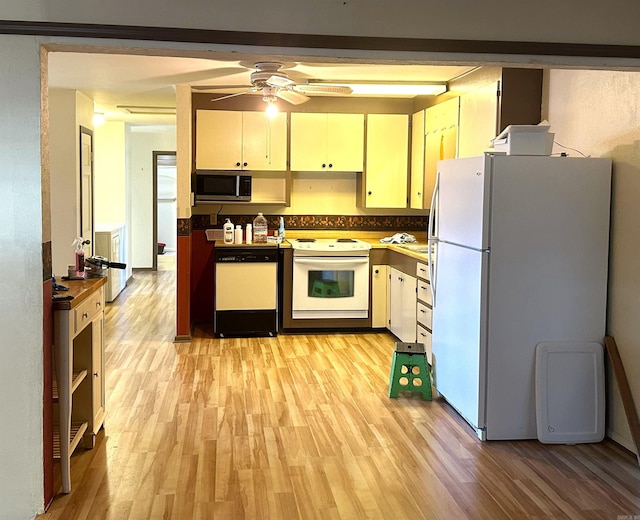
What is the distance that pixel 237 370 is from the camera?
211 inches

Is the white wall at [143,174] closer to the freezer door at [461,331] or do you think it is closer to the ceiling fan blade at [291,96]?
the ceiling fan blade at [291,96]

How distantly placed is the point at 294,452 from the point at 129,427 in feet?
3.42

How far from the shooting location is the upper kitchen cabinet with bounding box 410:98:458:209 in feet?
18.9

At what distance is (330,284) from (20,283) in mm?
3994

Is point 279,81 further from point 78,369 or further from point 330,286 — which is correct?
point 78,369

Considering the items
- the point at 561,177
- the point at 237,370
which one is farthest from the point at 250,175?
the point at 561,177

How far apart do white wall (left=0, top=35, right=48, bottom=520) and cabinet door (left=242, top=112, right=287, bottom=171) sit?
4.05 metres

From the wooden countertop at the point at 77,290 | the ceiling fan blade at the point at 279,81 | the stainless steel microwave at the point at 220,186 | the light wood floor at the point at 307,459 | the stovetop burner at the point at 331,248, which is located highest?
the ceiling fan blade at the point at 279,81

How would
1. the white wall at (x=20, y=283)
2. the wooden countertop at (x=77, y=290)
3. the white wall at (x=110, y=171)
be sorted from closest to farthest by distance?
the white wall at (x=20, y=283)
the wooden countertop at (x=77, y=290)
the white wall at (x=110, y=171)

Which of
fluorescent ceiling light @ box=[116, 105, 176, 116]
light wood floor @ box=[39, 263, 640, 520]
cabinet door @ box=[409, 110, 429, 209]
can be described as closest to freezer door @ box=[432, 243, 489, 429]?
light wood floor @ box=[39, 263, 640, 520]

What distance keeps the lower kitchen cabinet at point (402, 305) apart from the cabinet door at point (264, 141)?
63.2 inches

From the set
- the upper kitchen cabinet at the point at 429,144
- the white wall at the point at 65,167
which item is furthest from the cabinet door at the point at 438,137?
the white wall at the point at 65,167

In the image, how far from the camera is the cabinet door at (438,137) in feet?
18.6

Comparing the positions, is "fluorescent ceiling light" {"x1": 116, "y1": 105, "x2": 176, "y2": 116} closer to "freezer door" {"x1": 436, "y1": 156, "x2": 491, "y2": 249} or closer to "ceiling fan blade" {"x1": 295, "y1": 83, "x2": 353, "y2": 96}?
"ceiling fan blade" {"x1": 295, "y1": 83, "x2": 353, "y2": 96}
